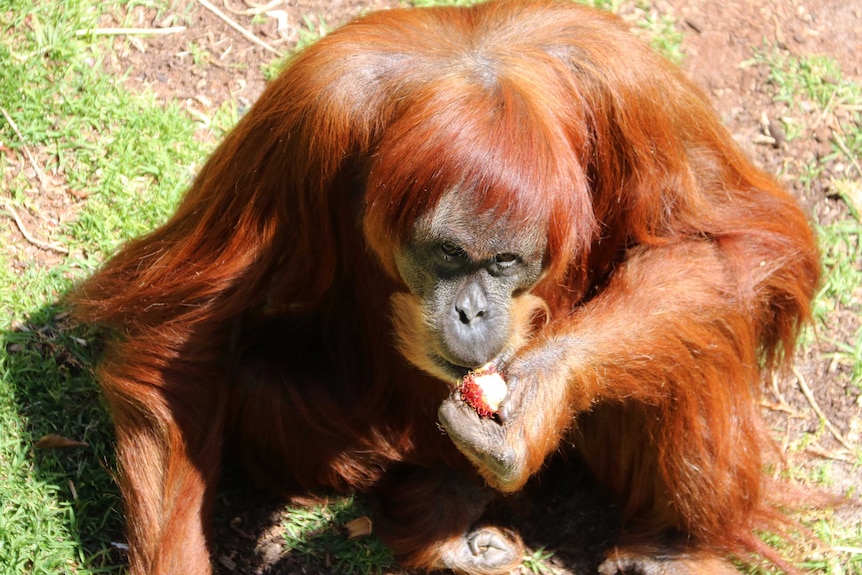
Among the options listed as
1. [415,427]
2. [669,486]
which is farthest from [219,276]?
[669,486]

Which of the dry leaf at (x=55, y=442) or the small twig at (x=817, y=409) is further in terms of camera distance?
the small twig at (x=817, y=409)

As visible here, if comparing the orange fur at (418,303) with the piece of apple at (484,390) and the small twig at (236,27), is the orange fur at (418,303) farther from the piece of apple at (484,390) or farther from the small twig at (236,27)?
the small twig at (236,27)


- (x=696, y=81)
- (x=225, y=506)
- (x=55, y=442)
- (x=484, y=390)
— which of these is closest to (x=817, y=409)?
(x=696, y=81)

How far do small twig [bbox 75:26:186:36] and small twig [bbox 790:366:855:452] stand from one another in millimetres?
3071

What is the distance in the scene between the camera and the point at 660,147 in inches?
122

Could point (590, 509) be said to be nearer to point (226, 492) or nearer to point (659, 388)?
point (659, 388)

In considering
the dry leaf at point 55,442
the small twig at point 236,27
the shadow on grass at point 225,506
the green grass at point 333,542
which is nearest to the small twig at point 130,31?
the small twig at point 236,27

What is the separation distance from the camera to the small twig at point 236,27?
191 inches

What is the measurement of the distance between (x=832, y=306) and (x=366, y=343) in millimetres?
2108

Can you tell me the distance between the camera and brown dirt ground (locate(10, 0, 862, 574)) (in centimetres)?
387

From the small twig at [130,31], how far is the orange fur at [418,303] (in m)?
1.49

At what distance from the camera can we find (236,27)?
486cm

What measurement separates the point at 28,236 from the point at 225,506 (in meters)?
1.36

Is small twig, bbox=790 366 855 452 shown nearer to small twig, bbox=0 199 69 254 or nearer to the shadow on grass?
the shadow on grass
